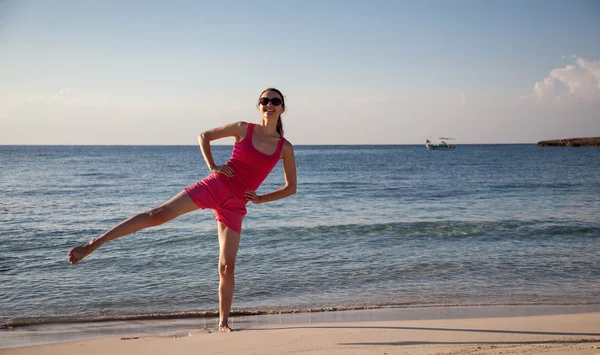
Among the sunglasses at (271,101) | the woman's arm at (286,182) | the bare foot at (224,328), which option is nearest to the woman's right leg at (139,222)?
the woman's arm at (286,182)

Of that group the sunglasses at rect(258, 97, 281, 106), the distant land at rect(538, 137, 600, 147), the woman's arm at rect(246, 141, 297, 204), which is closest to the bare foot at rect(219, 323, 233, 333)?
the woman's arm at rect(246, 141, 297, 204)

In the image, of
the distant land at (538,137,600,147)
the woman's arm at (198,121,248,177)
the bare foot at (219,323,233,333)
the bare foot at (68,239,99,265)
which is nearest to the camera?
the bare foot at (68,239,99,265)

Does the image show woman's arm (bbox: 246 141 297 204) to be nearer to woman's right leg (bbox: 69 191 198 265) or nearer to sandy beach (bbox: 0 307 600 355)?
woman's right leg (bbox: 69 191 198 265)

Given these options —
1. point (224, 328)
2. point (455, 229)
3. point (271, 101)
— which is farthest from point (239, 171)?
point (455, 229)

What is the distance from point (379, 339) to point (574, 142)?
5750 inches

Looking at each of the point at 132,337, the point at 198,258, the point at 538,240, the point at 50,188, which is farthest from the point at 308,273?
the point at 50,188

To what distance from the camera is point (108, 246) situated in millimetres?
10875

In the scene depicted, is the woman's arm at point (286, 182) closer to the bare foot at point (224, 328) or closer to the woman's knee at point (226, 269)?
the woman's knee at point (226, 269)

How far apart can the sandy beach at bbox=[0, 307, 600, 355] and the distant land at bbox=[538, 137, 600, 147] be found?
14004cm

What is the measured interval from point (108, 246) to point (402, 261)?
6.29 metres

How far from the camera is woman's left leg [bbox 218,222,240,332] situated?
5082mm

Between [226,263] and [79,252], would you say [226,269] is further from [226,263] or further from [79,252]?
[79,252]

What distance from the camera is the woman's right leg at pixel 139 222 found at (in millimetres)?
4383

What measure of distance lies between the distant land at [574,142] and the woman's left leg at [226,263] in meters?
142
